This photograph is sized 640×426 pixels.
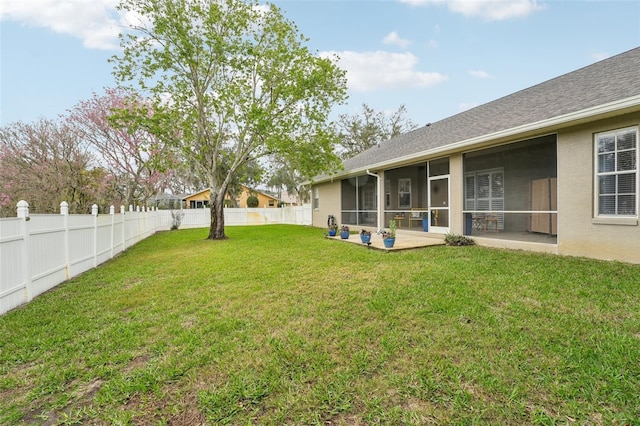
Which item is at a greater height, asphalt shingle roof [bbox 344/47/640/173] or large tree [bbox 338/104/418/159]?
large tree [bbox 338/104/418/159]

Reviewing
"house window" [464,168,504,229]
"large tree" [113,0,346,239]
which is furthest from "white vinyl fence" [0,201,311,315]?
"house window" [464,168,504,229]

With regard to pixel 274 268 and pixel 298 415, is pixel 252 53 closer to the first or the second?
pixel 274 268

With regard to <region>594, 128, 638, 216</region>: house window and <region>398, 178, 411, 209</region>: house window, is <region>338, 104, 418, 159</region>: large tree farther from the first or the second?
<region>594, 128, 638, 216</region>: house window

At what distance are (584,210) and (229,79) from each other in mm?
12532

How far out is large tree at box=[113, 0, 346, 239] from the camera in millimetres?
11484

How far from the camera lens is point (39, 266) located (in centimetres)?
475

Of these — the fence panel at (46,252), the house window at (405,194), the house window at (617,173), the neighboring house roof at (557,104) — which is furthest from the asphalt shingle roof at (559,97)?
the fence panel at (46,252)

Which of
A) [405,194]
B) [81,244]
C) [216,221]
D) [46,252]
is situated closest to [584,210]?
[405,194]

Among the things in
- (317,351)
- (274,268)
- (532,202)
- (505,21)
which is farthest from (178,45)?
(532,202)

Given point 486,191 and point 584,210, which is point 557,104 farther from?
point 486,191

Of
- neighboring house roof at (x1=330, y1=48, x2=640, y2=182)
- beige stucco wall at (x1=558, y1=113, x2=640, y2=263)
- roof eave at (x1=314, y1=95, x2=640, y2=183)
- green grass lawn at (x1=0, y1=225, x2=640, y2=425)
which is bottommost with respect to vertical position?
green grass lawn at (x1=0, y1=225, x2=640, y2=425)

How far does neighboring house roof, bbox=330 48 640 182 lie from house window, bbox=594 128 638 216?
673mm

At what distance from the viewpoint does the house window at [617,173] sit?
18.0ft

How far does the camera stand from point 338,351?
275 cm
